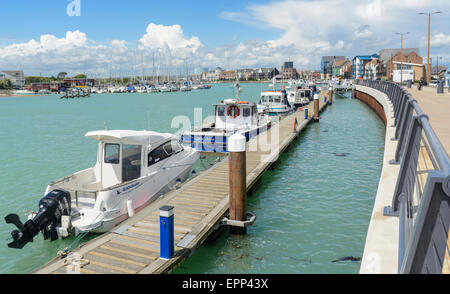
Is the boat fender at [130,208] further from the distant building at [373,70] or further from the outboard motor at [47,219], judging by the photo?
the distant building at [373,70]

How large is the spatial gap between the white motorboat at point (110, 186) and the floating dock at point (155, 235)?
0.74 m

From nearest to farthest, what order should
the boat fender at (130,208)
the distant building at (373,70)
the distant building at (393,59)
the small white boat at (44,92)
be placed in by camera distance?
the boat fender at (130,208)
the distant building at (393,59)
the distant building at (373,70)
the small white boat at (44,92)

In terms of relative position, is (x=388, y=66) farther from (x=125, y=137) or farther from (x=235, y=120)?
(x=125, y=137)

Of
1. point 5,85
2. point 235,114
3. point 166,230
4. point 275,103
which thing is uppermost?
point 5,85

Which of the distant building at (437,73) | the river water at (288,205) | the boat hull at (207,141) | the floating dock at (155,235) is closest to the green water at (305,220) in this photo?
the river water at (288,205)

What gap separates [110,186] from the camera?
12125mm

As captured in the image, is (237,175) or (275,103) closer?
Answer: (237,175)

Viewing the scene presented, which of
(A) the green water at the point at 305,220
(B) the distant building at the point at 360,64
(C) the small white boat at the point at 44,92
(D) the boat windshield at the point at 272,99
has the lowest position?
(A) the green water at the point at 305,220

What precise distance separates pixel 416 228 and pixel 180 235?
265 inches

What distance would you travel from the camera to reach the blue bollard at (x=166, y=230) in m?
7.80

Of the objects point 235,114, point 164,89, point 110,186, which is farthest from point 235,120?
point 164,89

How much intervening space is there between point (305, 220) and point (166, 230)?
6.09m

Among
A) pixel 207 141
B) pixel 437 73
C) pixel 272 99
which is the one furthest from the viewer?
pixel 437 73

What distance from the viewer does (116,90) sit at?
170 meters
